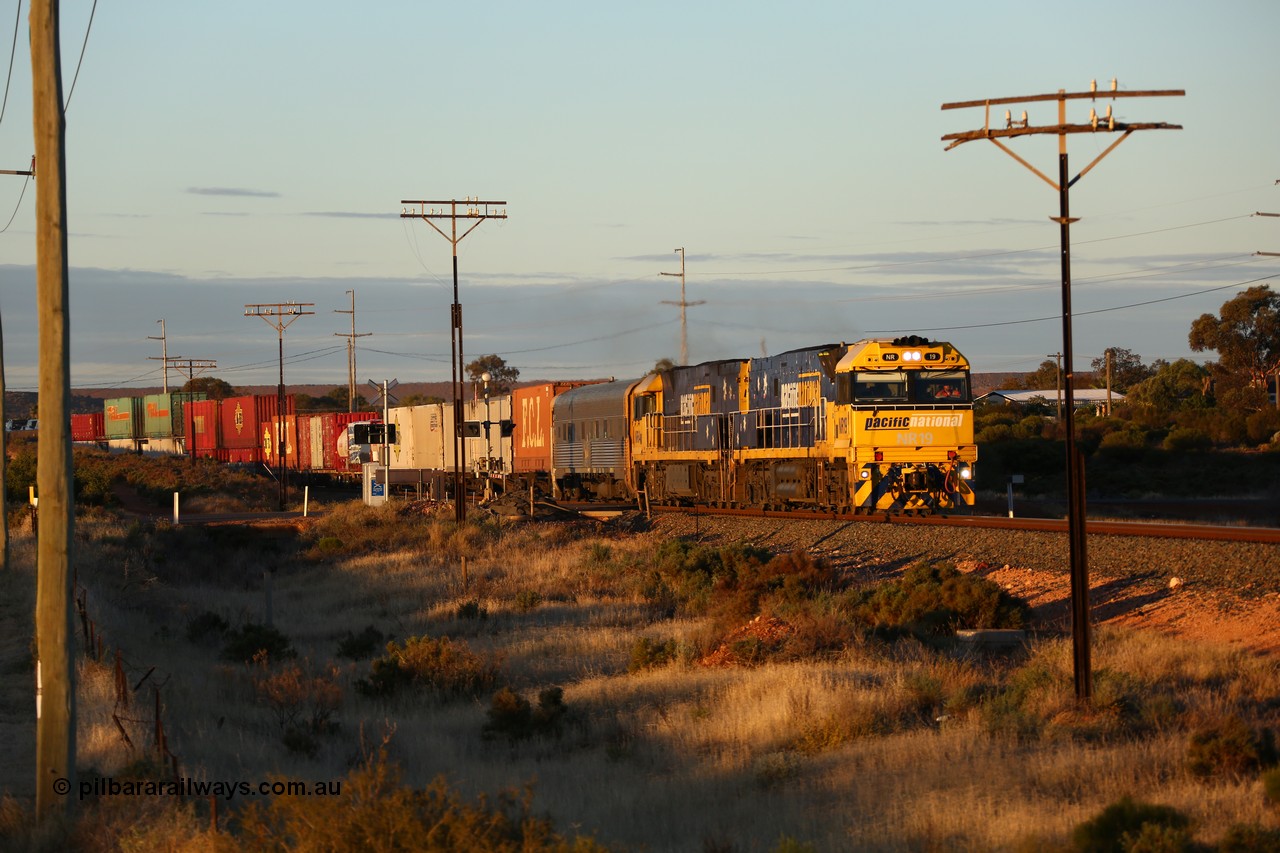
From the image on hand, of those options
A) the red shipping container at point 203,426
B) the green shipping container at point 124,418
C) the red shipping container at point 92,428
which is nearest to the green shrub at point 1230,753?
the red shipping container at point 203,426

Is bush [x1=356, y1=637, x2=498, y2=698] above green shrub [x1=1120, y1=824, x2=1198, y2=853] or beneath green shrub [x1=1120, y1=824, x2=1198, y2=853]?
beneath

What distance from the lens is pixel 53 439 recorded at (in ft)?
33.9

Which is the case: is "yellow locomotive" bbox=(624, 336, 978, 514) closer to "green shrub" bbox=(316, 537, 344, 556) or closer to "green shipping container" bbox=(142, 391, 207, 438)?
"green shrub" bbox=(316, 537, 344, 556)

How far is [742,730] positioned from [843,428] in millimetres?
14560

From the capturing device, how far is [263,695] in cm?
1662

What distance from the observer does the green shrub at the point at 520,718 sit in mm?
14609

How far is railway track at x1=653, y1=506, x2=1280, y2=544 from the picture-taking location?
20953 mm

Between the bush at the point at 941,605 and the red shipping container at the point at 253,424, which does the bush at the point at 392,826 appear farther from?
the red shipping container at the point at 253,424

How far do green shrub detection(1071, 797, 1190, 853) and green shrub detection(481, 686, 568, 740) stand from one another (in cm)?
707

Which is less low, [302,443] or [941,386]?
[941,386]

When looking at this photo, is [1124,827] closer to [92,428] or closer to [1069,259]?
[1069,259]

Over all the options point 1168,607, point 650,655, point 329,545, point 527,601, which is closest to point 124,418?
point 329,545

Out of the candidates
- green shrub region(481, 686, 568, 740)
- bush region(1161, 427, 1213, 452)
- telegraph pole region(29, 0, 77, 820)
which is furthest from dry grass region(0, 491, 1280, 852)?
bush region(1161, 427, 1213, 452)

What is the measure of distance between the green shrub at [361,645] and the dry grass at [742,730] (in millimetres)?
271
